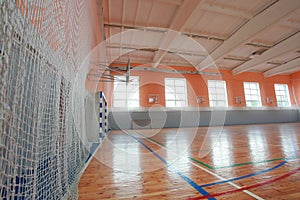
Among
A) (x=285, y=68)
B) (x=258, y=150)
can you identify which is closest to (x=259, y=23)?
(x=258, y=150)

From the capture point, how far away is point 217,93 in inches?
334

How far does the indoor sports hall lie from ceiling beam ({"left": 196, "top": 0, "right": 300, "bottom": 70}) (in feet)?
0.10

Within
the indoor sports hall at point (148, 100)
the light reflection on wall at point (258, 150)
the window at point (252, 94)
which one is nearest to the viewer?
the indoor sports hall at point (148, 100)

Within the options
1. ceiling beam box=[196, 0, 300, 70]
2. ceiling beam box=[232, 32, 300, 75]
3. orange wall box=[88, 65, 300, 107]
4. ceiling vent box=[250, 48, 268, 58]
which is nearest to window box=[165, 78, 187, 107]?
orange wall box=[88, 65, 300, 107]

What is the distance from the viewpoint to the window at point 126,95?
733 centimetres

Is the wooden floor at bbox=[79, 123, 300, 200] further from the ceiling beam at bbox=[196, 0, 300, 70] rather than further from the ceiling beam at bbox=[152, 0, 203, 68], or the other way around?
the ceiling beam at bbox=[196, 0, 300, 70]

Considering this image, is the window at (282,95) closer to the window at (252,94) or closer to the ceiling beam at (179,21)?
the window at (252,94)

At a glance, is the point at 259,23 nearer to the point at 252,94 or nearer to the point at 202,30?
the point at 202,30

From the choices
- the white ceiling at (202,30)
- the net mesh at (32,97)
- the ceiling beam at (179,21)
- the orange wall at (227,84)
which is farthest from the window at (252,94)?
the net mesh at (32,97)

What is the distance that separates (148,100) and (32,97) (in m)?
6.92

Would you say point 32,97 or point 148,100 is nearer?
point 32,97

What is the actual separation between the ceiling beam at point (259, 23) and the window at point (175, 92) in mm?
2580

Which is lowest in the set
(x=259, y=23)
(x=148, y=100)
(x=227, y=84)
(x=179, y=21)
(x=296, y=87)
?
(x=148, y=100)

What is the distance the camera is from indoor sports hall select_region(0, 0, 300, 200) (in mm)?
648
